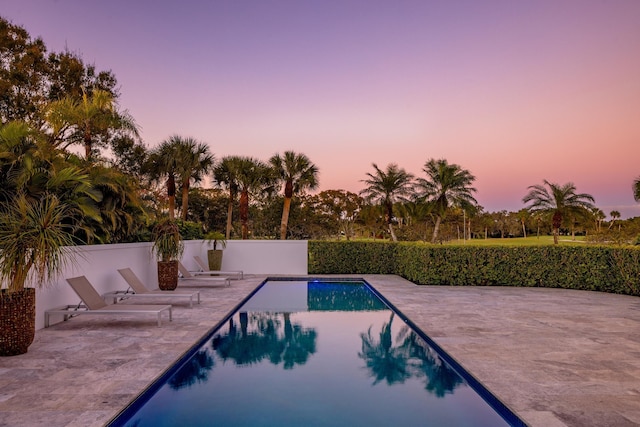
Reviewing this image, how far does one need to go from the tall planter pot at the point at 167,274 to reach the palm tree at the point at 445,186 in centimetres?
2398

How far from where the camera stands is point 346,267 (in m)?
17.1

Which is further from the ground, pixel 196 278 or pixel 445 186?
pixel 445 186

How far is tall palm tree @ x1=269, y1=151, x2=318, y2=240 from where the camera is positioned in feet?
82.3

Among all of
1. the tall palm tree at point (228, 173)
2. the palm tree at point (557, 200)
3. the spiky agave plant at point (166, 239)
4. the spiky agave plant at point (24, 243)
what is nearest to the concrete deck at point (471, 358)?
the spiky agave plant at point (24, 243)

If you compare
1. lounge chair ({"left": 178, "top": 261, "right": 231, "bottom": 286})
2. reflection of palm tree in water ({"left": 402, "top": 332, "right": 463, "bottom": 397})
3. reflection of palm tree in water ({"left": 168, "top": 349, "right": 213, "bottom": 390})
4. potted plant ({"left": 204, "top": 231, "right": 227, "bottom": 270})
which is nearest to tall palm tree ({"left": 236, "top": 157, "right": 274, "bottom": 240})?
potted plant ({"left": 204, "top": 231, "right": 227, "bottom": 270})

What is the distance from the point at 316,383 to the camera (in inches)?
201

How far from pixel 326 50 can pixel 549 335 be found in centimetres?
1293

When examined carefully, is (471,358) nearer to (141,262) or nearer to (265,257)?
(141,262)

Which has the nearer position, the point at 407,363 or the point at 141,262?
the point at 407,363

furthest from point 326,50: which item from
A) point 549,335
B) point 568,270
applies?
point 549,335

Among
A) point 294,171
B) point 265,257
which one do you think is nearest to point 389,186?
point 294,171

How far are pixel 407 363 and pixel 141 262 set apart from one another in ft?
26.6

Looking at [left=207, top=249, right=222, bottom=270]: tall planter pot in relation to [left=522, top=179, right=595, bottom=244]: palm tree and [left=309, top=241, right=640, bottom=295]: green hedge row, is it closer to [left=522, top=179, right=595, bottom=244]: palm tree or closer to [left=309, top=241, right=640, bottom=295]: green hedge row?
[left=309, top=241, right=640, bottom=295]: green hedge row

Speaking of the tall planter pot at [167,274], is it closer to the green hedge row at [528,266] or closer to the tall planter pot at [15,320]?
the tall planter pot at [15,320]
